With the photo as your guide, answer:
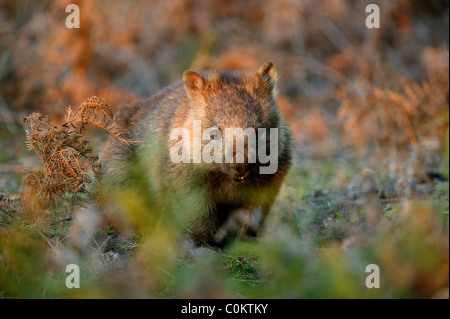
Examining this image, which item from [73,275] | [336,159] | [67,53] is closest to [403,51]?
[336,159]

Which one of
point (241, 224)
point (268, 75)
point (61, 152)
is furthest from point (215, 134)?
point (61, 152)

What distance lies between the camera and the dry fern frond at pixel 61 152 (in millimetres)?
4570

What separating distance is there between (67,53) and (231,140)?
6737 mm

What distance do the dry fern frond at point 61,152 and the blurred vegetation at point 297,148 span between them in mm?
54

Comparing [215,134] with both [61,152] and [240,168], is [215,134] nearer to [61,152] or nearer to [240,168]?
[240,168]

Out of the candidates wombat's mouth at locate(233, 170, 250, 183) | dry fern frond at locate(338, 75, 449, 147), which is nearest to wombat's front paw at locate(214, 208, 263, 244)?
wombat's mouth at locate(233, 170, 250, 183)

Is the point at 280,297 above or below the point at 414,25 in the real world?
below

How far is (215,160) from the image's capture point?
491 centimetres

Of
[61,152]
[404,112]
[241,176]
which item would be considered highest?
[404,112]

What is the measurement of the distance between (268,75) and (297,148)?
2958 millimetres
